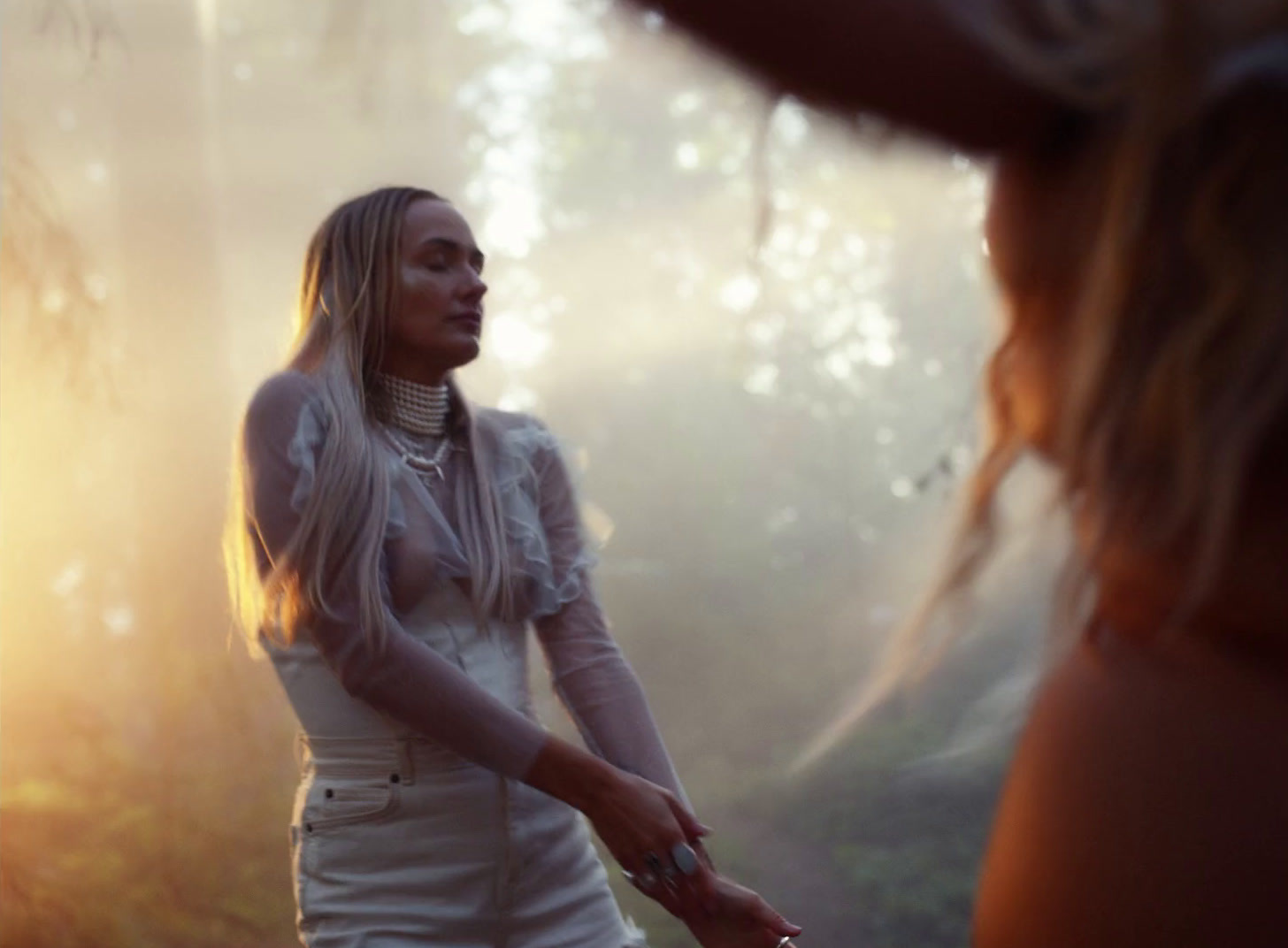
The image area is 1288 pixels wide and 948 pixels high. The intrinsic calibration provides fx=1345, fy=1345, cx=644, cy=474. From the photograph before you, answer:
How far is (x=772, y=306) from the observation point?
577 cm

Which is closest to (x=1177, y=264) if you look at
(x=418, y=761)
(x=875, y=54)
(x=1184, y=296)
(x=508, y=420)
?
(x=1184, y=296)

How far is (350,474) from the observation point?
145 centimetres

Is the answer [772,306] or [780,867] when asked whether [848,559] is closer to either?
[772,306]

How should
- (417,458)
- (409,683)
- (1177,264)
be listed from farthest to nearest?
(417,458)
(409,683)
(1177,264)

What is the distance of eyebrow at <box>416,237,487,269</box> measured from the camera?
166 cm

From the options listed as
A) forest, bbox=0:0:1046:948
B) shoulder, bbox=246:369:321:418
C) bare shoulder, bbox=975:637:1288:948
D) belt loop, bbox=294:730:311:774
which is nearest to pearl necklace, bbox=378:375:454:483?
shoulder, bbox=246:369:321:418

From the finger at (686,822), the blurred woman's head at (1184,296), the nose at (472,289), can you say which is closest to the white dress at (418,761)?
the finger at (686,822)

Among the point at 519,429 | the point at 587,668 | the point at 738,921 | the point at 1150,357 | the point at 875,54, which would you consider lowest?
the point at 738,921

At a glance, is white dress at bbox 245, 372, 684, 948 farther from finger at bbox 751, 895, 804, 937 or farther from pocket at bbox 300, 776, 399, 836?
finger at bbox 751, 895, 804, 937

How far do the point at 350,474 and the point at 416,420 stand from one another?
198 millimetres

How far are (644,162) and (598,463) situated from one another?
160cm

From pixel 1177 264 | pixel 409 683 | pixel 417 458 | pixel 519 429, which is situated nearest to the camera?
pixel 1177 264

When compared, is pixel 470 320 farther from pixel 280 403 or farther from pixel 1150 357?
pixel 1150 357

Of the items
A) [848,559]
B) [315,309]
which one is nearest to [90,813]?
[315,309]
